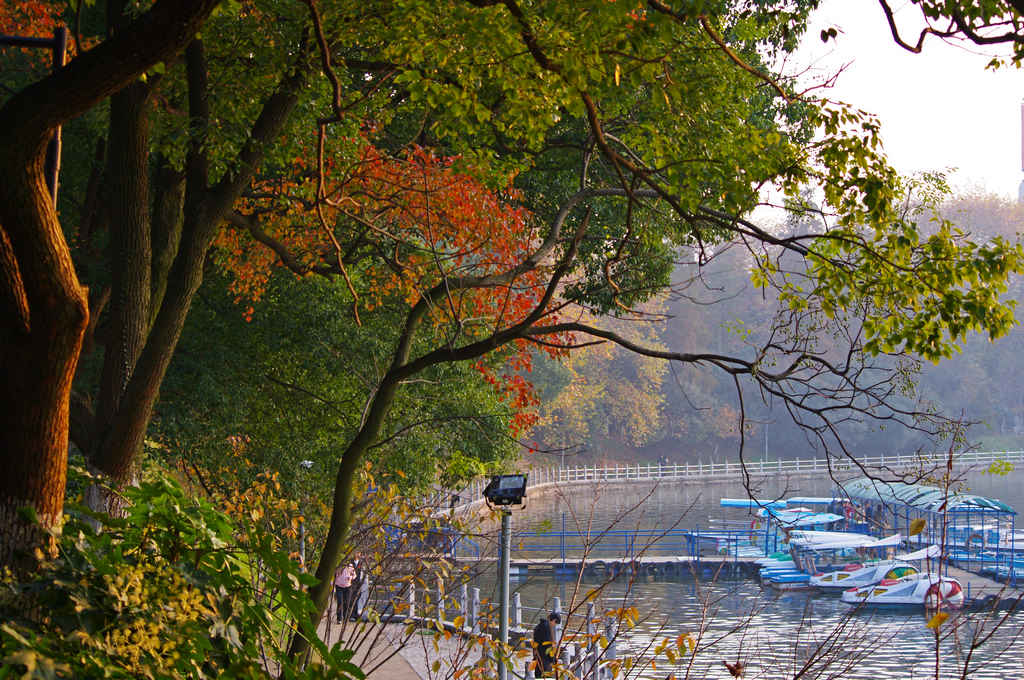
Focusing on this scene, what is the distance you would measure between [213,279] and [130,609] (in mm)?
11553

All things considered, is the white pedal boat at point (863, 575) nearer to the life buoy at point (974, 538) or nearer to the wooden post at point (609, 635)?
the life buoy at point (974, 538)

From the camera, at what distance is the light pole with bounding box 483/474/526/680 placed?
588cm

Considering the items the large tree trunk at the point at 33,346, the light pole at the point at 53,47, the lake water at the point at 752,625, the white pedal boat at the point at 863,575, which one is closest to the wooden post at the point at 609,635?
the lake water at the point at 752,625

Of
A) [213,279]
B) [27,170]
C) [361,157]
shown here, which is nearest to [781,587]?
[213,279]

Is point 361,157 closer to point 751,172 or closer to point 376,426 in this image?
point 376,426

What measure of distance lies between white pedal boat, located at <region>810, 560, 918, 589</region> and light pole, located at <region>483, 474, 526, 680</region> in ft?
74.1

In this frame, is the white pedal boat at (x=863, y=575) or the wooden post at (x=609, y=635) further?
the white pedal boat at (x=863, y=575)

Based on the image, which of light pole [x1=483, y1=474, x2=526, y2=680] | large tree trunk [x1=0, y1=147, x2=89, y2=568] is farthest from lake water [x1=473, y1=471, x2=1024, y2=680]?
large tree trunk [x1=0, y1=147, x2=89, y2=568]

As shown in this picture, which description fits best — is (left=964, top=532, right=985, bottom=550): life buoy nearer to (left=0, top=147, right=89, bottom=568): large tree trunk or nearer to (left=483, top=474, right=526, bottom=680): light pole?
(left=483, top=474, right=526, bottom=680): light pole

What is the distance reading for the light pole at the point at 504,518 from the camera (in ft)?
19.3

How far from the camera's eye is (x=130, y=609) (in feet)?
8.41

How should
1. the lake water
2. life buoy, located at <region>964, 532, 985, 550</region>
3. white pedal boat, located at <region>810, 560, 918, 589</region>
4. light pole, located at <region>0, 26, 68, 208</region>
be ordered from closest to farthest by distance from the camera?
light pole, located at <region>0, 26, 68, 208</region> < the lake water < life buoy, located at <region>964, 532, 985, 550</region> < white pedal boat, located at <region>810, 560, 918, 589</region>

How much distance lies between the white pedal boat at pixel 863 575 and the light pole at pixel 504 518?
889 inches

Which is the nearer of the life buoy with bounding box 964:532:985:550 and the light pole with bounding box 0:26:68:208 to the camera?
the light pole with bounding box 0:26:68:208
